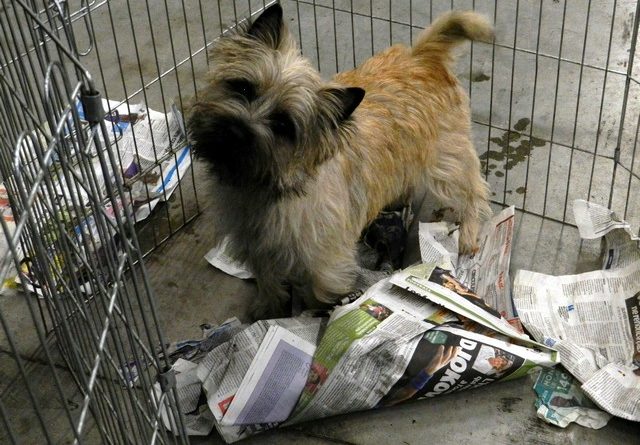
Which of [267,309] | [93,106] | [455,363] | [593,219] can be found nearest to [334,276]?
[267,309]

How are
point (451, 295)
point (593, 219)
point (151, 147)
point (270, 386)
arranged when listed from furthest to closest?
point (151, 147)
point (593, 219)
point (451, 295)
point (270, 386)

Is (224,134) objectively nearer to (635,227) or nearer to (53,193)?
(53,193)

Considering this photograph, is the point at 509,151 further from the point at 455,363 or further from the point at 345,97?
the point at 345,97

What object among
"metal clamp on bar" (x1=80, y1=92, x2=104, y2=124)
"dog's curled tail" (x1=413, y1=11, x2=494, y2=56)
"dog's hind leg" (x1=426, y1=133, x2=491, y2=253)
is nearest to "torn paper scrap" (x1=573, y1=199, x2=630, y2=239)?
"dog's hind leg" (x1=426, y1=133, x2=491, y2=253)

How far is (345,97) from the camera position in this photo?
65.9 inches

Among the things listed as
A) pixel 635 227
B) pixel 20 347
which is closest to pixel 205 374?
pixel 20 347

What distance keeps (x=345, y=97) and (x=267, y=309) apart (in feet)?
2.34

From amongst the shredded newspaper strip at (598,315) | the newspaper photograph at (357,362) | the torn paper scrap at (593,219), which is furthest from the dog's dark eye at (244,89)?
the torn paper scrap at (593,219)

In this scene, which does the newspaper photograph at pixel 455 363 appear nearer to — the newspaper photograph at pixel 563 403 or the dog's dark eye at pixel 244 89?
the newspaper photograph at pixel 563 403

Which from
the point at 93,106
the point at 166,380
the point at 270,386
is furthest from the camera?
the point at 270,386

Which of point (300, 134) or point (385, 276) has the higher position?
point (300, 134)

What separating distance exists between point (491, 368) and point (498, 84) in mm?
1386

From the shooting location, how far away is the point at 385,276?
86.6 inches

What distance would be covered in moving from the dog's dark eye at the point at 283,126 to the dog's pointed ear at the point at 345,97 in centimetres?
A: 9
